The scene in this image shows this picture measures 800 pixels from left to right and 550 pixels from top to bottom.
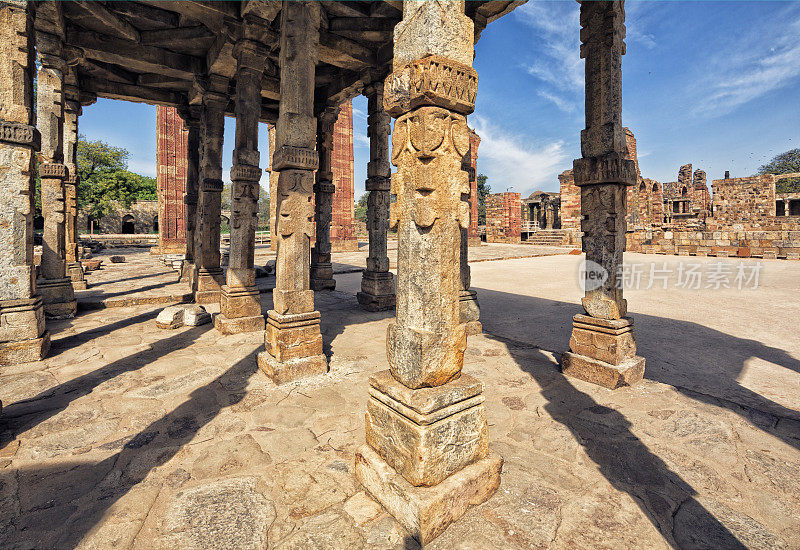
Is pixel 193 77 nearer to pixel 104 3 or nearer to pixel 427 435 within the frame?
pixel 104 3

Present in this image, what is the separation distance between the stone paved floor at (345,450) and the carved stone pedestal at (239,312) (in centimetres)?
44

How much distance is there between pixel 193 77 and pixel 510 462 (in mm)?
8562

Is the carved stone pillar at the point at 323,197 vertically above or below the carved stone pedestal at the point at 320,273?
above

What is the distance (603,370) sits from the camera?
11.6 ft

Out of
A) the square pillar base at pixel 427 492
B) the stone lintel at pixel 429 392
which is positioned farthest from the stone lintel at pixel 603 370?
the stone lintel at pixel 429 392

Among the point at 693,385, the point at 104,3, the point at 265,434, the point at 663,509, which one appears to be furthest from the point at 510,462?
the point at 104,3

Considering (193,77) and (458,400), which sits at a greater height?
(193,77)

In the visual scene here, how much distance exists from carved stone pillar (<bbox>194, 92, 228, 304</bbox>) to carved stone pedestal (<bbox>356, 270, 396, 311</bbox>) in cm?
287

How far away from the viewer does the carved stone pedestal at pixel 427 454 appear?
5.96 feet

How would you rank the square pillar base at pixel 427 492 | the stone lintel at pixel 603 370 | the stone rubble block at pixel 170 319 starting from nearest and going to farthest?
the square pillar base at pixel 427 492 → the stone lintel at pixel 603 370 → the stone rubble block at pixel 170 319

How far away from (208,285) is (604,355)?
6.74 m

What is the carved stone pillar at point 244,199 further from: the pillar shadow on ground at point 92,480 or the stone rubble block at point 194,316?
the pillar shadow on ground at point 92,480

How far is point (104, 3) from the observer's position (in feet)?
17.9

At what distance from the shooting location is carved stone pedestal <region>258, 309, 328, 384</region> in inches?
145
